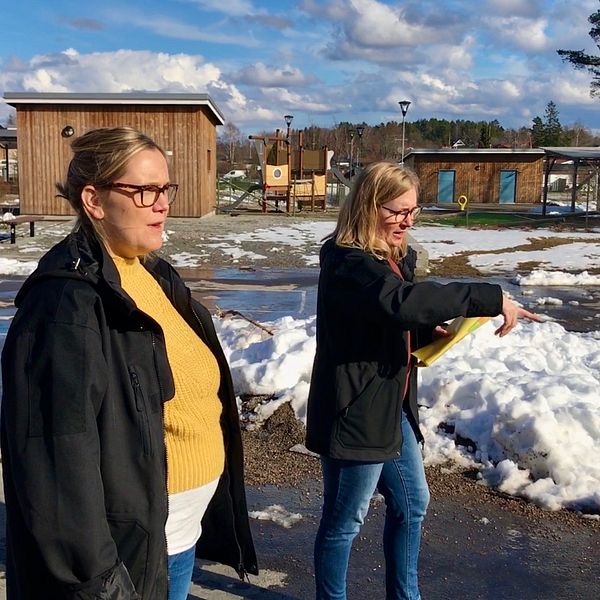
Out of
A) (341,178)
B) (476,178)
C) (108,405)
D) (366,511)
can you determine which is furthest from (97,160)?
(476,178)

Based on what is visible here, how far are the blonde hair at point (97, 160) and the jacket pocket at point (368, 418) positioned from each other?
1198 millimetres

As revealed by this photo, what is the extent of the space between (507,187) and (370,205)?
49.3 metres

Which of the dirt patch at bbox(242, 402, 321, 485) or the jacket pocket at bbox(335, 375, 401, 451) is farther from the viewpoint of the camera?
the dirt patch at bbox(242, 402, 321, 485)

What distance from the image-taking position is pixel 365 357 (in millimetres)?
2842

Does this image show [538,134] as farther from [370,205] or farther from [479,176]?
[370,205]

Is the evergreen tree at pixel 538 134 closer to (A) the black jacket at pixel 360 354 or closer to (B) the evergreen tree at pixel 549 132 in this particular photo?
(B) the evergreen tree at pixel 549 132

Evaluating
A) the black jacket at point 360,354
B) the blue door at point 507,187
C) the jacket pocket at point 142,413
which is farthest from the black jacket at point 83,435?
the blue door at point 507,187

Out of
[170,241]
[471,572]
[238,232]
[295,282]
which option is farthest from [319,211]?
[471,572]

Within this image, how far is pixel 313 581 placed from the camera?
3.67 metres

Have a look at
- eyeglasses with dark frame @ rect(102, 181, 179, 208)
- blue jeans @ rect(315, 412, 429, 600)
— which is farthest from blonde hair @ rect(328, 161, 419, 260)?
eyeglasses with dark frame @ rect(102, 181, 179, 208)

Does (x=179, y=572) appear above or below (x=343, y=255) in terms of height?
below

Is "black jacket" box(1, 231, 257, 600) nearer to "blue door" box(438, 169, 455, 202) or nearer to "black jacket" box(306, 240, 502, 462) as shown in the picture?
"black jacket" box(306, 240, 502, 462)

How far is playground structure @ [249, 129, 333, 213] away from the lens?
1330 inches

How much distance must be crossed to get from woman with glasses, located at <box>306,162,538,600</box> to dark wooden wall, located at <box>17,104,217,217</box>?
80.8ft
